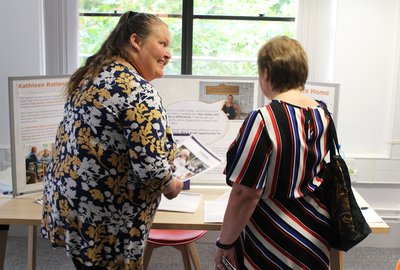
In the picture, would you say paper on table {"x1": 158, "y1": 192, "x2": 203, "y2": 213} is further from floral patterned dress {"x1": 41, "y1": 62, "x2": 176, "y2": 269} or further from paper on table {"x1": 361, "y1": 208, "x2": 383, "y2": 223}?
paper on table {"x1": 361, "y1": 208, "x2": 383, "y2": 223}

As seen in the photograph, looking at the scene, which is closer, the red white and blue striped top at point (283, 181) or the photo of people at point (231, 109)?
the red white and blue striped top at point (283, 181)

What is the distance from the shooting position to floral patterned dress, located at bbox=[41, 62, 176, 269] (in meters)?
1.22

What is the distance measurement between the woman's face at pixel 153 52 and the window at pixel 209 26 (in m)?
1.82

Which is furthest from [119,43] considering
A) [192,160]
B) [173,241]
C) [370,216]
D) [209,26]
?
[209,26]

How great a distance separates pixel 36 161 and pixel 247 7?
183 centimetres

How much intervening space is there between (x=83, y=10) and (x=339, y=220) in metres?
2.44

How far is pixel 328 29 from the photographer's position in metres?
2.86

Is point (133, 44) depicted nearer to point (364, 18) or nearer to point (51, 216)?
point (51, 216)

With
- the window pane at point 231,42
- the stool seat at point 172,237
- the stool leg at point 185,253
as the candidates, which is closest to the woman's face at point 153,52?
the stool seat at point 172,237

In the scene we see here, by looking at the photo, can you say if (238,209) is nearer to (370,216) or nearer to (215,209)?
(215,209)

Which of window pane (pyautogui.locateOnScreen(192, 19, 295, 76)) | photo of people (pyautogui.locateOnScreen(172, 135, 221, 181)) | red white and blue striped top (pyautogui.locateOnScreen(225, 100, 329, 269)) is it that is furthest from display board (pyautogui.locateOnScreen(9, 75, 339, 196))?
window pane (pyautogui.locateOnScreen(192, 19, 295, 76))

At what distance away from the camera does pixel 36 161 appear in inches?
76.9

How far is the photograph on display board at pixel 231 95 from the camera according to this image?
2.13 metres

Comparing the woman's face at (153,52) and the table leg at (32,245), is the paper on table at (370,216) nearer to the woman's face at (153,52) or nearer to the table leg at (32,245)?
the woman's face at (153,52)
